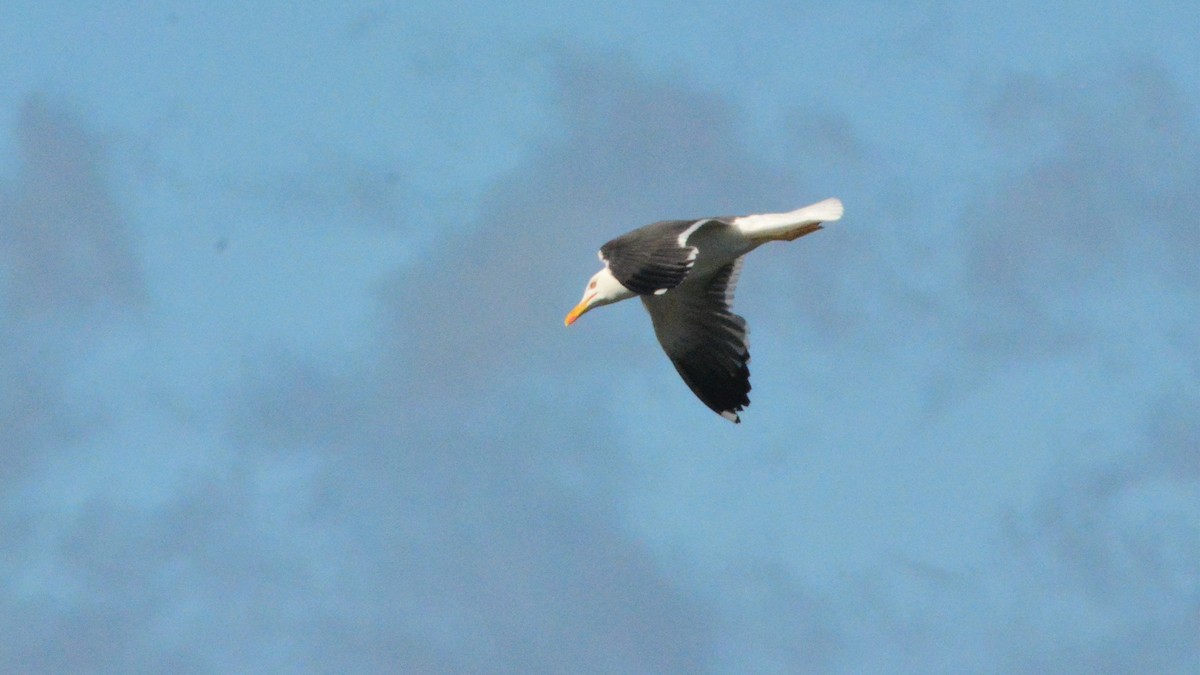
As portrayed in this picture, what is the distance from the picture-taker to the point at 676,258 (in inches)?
811

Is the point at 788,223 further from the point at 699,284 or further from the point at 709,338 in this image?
the point at 709,338

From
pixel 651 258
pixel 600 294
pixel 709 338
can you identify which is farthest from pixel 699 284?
pixel 651 258

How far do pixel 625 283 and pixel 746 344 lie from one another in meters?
5.14

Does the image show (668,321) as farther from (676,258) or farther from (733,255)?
(676,258)

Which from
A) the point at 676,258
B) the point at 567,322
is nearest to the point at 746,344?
the point at 567,322

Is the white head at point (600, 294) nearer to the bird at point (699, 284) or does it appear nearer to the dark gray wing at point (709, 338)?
the bird at point (699, 284)

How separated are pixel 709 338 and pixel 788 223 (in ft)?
7.99

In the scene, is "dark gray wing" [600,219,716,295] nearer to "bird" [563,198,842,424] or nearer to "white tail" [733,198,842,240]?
"bird" [563,198,842,424]

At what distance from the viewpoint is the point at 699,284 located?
80.6ft

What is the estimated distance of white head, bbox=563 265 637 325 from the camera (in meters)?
23.2

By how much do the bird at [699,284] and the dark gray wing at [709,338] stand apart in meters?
0.01

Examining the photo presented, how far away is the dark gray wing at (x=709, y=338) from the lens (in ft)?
81.2

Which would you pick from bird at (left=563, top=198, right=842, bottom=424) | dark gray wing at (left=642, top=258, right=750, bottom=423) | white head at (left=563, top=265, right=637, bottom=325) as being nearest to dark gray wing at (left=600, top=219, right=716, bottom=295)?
bird at (left=563, top=198, right=842, bottom=424)

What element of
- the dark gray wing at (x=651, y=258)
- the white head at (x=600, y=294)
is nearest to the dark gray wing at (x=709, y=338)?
the white head at (x=600, y=294)
